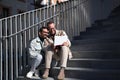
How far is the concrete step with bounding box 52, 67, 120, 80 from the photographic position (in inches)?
261

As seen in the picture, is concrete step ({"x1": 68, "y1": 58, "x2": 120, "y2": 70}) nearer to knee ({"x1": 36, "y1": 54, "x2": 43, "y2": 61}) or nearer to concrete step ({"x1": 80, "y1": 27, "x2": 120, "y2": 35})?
knee ({"x1": 36, "y1": 54, "x2": 43, "y2": 61})

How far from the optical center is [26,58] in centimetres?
798

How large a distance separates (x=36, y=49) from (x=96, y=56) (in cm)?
128

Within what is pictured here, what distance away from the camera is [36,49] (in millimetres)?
7410

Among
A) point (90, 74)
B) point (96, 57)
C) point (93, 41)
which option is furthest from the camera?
point (93, 41)

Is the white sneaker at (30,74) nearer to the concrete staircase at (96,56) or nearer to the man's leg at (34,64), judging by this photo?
the man's leg at (34,64)

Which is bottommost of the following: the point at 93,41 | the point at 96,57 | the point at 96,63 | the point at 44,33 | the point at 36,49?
the point at 96,63

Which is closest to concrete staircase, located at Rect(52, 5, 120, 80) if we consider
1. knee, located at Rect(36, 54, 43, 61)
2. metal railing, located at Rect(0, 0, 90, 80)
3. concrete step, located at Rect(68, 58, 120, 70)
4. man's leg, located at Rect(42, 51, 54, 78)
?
concrete step, located at Rect(68, 58, 120, 70)

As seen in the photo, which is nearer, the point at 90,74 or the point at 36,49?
the point at 90,74

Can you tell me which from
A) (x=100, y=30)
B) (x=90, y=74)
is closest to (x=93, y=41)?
(x=100, y=30)

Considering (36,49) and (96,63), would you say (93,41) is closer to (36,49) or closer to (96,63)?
(96,63)

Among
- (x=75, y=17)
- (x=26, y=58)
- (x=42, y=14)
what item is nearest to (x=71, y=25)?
(x=75, y=17)

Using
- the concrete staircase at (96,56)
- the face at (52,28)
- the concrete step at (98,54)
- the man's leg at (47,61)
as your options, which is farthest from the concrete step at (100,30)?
the man's leg at (47,61)

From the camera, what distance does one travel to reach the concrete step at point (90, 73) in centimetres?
662
